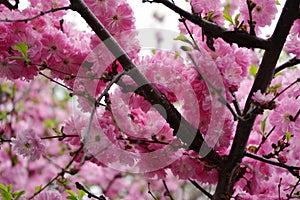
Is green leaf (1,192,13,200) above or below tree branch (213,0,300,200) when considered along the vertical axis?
above

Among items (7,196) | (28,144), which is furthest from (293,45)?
(7,196)

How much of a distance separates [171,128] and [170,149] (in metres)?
0.09

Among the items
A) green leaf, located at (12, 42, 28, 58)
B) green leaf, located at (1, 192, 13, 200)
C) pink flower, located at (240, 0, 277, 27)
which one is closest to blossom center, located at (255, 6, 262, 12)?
pink flower, located at (240, 0, 277, 27)

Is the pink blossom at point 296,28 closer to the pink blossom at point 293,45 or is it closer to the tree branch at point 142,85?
the pink blossom at point 293,45

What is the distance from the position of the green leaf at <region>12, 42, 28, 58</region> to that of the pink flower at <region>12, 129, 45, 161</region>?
35 centimetres

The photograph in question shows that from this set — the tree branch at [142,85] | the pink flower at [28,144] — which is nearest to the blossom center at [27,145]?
the pink flower at [28,144]

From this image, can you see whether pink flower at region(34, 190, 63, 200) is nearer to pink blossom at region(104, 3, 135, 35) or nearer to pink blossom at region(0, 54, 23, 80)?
pink blossom at region(0, 54, 23, 80)

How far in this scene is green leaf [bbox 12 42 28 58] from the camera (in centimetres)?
170

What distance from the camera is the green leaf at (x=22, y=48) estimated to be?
5.59 ft

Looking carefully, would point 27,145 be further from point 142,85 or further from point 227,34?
point 227,34

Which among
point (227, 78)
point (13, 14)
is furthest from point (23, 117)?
point (227, 78)

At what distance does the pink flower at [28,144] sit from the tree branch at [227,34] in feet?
2.61

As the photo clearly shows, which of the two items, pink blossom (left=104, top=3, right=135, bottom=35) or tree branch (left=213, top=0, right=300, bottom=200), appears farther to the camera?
pink blossom (left=104, top=3, right=135, bottom=35)

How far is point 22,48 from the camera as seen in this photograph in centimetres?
172
